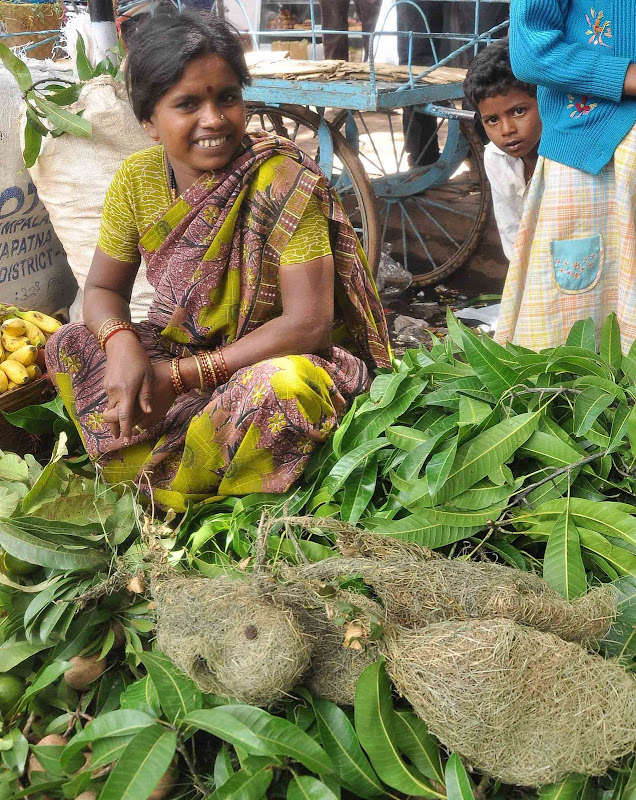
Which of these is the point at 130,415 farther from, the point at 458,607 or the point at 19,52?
the point at 19,52

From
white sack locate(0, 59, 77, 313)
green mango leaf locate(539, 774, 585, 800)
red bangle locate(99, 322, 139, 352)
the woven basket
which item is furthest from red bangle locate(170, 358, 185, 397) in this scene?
white sack locate(0, 59, 77, 313)

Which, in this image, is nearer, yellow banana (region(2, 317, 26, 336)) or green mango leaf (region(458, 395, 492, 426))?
green mango leaf (region(458, 395, 492, 426))

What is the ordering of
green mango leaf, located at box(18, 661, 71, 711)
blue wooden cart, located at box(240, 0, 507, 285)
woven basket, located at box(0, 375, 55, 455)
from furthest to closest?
blue wooden cart, located at box(240, 0, 507, 285)
woven basket, located at box(0, 375, 55, 455)
green mango leaf, located at box(18, 661, 71, 711)

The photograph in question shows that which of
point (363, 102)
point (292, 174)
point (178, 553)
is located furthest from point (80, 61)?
point (178, 553)

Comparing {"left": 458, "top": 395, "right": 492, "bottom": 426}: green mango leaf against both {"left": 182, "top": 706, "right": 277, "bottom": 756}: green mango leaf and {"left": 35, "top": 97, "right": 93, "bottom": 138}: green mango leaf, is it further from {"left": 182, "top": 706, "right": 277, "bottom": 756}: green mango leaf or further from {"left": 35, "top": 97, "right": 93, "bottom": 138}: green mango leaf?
{"left": 35, "top": 97, "right": 93, "bottom": 138}: green mango leaf

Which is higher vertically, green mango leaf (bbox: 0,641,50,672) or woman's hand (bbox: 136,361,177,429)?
woman's hand (bbox: 136,361,177,429)

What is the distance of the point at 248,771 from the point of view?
112cm

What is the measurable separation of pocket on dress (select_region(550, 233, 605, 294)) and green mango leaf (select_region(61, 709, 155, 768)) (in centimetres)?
156

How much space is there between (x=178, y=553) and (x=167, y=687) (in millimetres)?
372

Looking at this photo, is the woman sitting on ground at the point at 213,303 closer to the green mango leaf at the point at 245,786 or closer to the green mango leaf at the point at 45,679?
the green mango leaf at the point at 45,679

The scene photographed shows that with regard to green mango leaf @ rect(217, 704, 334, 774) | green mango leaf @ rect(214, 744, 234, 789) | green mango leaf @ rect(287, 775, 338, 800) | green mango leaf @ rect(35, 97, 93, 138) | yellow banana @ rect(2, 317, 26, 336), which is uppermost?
green mango leaf @ rect(35, 97, 93, 138)

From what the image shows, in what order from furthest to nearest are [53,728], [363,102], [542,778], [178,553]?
[363,102]
[178,553]
[53,728]
[542,778]

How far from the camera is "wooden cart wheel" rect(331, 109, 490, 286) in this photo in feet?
12.9

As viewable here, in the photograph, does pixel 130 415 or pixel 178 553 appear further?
pixel 130 415
